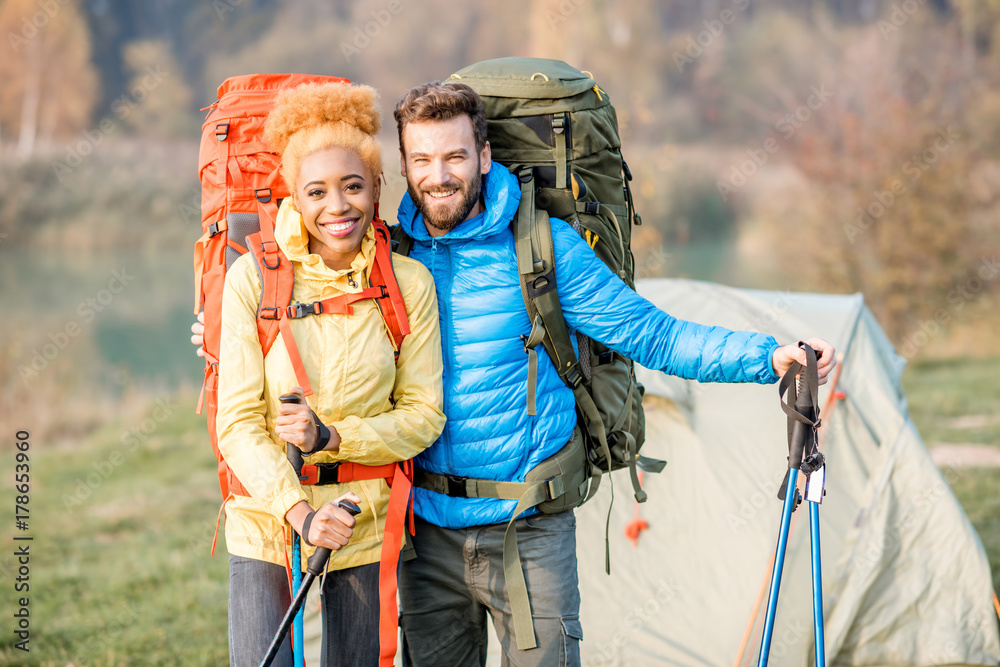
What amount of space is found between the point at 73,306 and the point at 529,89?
1704cm

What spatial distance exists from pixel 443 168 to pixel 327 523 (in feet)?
3.28

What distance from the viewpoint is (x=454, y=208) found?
2.44m

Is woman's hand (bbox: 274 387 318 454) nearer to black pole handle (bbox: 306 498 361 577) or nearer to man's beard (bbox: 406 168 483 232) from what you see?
black pole handle (bbox: 306 498 361 577)

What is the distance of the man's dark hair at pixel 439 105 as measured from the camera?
2406 millimetres

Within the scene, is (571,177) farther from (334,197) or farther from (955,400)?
(955,400)

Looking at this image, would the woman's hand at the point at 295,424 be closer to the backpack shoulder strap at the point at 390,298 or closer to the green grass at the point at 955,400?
the backpack shoulder strap at the point at 390,298

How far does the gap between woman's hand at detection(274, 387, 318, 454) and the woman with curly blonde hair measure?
0.04 meters

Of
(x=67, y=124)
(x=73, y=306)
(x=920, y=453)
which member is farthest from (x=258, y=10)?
(x=920, y=453)

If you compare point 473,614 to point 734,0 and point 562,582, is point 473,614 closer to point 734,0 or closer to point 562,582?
point 562,582

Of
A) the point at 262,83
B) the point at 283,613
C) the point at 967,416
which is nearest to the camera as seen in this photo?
the point at 283,613

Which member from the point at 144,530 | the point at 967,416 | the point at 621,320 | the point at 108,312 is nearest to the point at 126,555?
the point at 144,530

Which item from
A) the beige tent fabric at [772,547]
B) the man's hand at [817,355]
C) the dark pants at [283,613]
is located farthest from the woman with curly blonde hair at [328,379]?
the beige tent fabric at [772,547]

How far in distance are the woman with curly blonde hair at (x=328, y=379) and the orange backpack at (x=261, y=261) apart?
3cm

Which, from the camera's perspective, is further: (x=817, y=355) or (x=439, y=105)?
(x=439, y=105)
